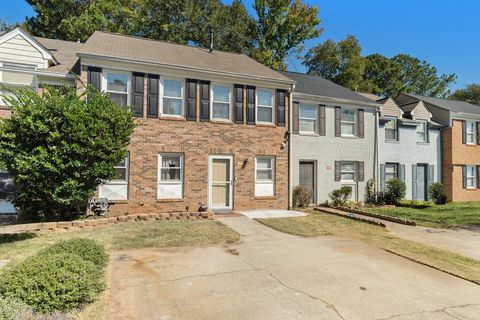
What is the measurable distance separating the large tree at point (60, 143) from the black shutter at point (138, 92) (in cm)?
243

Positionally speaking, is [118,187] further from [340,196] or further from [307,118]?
[340,196]

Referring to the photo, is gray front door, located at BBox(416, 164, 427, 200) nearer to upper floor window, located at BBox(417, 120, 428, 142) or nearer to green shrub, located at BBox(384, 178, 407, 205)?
upper floor window, located at BBox(417, 120, 428, 142)

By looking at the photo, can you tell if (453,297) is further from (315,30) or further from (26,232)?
(315,30)

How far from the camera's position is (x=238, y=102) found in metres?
13.7

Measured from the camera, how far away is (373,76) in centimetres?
3931

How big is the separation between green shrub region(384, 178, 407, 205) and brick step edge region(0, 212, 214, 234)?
420 inches

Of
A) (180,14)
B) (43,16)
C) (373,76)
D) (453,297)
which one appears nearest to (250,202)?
(453,297)

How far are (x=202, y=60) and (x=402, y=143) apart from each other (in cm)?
1264

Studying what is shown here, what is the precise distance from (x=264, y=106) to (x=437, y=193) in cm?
1213

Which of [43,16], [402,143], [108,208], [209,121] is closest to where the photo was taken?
[108,208]

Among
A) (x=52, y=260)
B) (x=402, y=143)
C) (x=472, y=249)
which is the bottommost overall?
(x=472, y=249)

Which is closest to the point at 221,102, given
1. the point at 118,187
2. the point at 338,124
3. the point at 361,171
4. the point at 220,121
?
the point at 220,121

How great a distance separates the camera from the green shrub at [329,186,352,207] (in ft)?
51.8

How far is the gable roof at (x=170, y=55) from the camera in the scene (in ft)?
40.4
